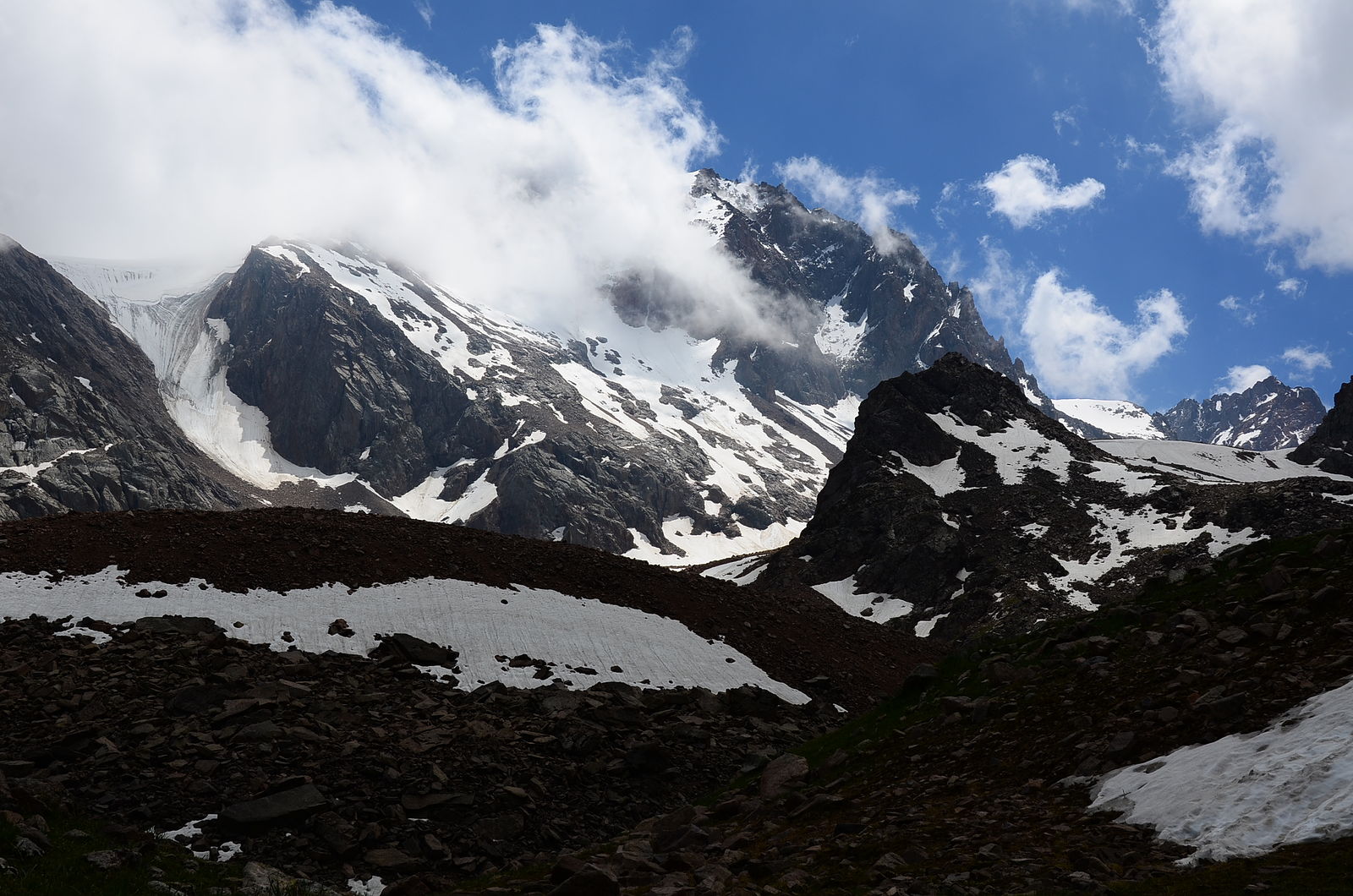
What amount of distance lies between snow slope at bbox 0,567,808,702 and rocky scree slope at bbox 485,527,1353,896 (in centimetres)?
1013

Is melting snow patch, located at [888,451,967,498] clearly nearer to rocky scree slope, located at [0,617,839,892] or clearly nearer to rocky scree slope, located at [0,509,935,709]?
rocky scree slope, located at [0,509,935,709]

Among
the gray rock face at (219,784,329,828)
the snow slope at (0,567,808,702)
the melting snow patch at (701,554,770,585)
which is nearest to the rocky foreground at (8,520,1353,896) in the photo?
the gray rock face at (219,784,329,828)

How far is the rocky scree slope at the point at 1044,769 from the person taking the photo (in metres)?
10.2

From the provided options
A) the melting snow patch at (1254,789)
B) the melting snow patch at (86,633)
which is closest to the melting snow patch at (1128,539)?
the melting snow patch at (1254,789)

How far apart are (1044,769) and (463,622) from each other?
20.5m

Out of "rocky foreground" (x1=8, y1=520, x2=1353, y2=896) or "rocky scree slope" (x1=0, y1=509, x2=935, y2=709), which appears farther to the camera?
"rocky scree slope" (x1=0, y1=509, x2=935, y2=709)

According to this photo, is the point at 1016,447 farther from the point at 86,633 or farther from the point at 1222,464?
the point at 86,633

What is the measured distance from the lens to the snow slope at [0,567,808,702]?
2609 cm

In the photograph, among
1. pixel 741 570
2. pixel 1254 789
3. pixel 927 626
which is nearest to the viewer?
pixel 1254 789

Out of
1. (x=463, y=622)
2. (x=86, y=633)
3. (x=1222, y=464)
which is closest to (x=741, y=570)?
(x=1222, y=464)

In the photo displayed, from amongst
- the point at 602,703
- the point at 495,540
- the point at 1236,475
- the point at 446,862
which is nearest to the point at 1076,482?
the point at 1236,475

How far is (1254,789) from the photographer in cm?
1023

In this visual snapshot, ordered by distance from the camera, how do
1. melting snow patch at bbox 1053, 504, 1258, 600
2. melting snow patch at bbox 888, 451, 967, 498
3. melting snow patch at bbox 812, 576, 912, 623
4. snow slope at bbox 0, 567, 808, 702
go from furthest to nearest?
melting snow patch at bbox 888, 451, 967, 498, melting snow patch at bbox 812, 576, 912, 623, melting snow patch at bbox 1053, 504, 1258, 600, snow slope at bbox 0, 567, 808, 702

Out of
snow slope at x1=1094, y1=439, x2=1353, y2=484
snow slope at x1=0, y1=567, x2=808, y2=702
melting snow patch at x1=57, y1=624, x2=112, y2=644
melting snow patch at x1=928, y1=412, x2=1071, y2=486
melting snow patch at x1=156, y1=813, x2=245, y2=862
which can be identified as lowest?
melting snow patch at x1=57, y1=624, x2=112, y2=644
